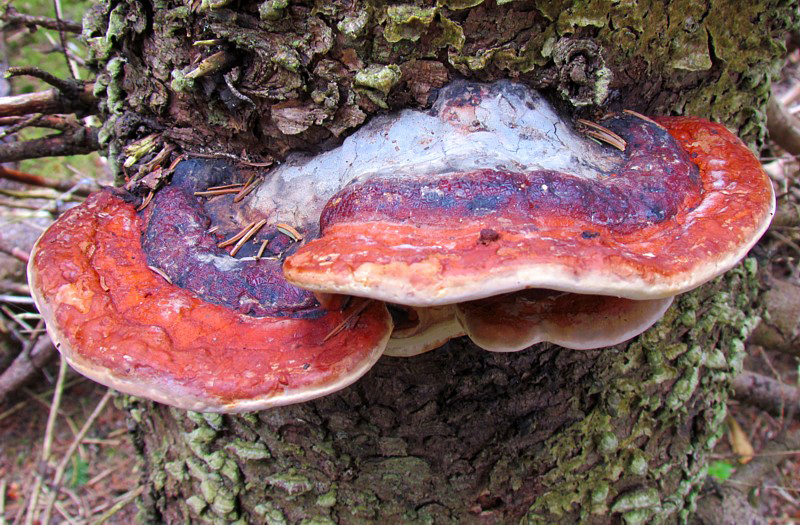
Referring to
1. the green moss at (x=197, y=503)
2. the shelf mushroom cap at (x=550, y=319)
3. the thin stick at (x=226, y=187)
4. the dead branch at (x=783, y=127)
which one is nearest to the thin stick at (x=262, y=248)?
the thin stick at (x=226, y=187)

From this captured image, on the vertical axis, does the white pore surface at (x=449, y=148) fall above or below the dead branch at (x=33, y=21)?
above

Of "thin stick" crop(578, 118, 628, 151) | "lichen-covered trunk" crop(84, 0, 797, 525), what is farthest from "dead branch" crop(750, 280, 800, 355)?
"thin stick" crop(578, 118, 628, 151)

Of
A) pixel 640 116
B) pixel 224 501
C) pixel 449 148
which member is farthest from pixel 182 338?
pixel 640 116

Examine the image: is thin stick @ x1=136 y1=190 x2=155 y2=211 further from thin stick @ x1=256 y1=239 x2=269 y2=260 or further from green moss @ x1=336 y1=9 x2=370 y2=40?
green moss @ x1=336 y1=9 x2=370 y2=40

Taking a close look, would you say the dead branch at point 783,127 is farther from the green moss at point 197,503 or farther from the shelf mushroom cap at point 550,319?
the green moss at point 197,503

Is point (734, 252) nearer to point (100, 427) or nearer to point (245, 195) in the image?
point (245, 195)


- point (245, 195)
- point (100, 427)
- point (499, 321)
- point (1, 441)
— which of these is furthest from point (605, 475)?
point (1, 441)

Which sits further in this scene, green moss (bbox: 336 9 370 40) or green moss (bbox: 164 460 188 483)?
green moss (bbox: 164 460 188 483)
